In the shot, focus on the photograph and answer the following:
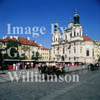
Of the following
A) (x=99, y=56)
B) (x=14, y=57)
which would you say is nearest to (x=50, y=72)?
(x=14, y=57)

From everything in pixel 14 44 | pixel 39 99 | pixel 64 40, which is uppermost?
pixel 64 40

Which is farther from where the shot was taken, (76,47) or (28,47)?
(76,47)

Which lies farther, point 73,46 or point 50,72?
point 73,46

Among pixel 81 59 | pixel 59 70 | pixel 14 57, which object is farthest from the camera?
pixel 81 59

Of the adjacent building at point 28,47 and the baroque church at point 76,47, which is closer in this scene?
the adjacent building at point 28,47

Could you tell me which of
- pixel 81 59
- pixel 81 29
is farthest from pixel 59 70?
pixel 81 29

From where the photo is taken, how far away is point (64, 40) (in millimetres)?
71625

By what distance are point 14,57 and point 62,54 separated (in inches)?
1466

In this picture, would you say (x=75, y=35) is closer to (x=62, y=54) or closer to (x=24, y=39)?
(x=62, y=54)

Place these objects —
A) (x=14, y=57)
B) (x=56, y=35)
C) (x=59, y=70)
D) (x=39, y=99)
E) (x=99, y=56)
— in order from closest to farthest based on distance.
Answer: (x=39, y=99) → (x=59, y=70) → (x=14, y=57) → (x=56, y=35) → (x=99, y=56)

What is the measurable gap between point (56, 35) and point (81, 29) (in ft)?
56.1

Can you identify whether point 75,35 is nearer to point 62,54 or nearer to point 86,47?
point 86,47

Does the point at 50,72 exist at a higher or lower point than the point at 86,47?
lower

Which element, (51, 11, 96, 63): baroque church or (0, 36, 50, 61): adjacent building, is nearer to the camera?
(0, 36, 50, 61): adjacent building
